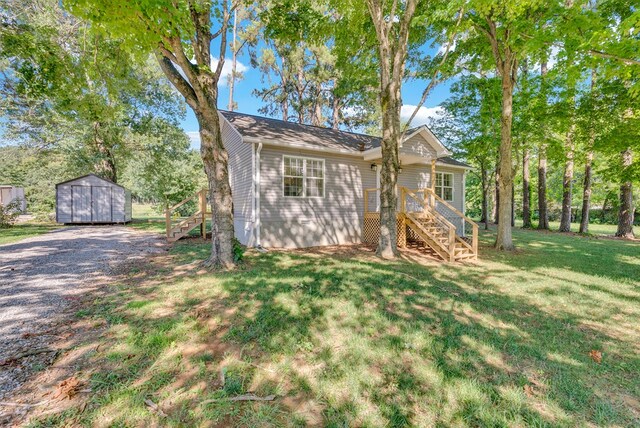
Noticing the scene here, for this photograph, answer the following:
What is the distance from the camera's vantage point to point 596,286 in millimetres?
5469

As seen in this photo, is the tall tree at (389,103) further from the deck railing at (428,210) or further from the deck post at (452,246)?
the deck railing at (428,210)

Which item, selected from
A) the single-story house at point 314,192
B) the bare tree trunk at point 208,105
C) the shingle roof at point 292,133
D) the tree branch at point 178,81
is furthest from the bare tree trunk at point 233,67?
the tree branch at point 178,81

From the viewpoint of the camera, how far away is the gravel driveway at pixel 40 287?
2807mm

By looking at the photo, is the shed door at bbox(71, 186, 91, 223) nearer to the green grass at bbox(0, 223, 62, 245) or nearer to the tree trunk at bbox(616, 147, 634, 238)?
the green grass at bbox(0, 223, 62, 245)

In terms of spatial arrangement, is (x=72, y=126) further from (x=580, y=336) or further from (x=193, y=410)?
(x=580, y=336)

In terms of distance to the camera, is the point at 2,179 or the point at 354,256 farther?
the point at 2,179

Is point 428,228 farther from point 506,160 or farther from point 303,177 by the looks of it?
point 303,177

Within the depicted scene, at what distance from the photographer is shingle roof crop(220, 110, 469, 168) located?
9172 millimetres

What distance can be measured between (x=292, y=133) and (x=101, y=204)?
47.8 feet

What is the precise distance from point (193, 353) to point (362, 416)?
188cm

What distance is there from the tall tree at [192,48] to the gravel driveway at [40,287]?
8.34ft

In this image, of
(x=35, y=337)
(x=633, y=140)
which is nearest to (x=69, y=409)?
(x=35, y=337)

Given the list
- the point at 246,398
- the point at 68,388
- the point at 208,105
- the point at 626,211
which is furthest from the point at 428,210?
the point at 626,211

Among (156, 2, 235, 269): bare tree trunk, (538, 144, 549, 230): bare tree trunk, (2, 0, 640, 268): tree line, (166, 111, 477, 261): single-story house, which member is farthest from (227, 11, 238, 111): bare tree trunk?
(538, 144, 549, 230): bare tree trunk
